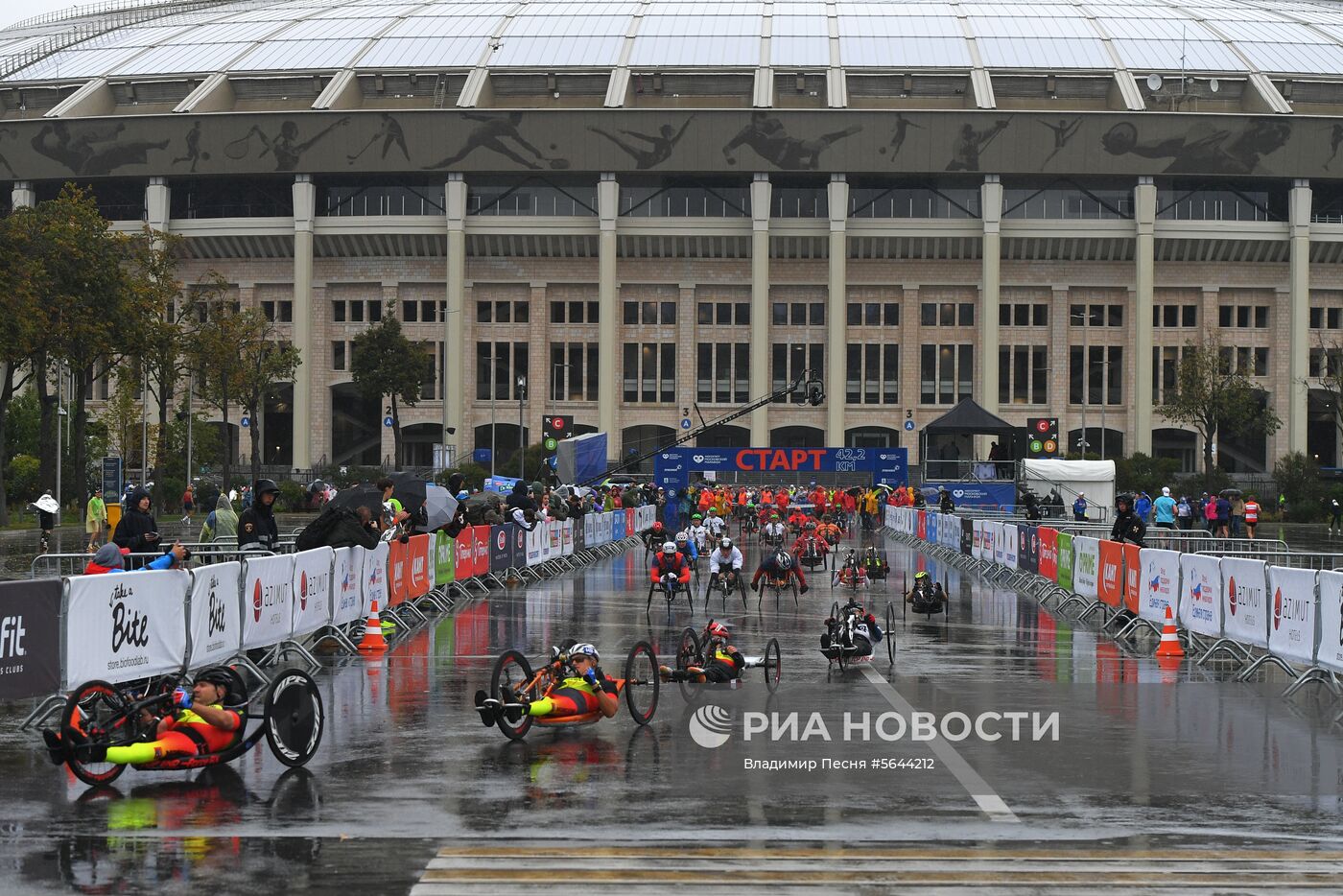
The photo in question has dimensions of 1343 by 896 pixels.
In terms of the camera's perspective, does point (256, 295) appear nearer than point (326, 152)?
No

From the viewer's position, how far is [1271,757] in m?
13.2

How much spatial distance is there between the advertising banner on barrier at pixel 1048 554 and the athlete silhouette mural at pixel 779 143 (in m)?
65.9

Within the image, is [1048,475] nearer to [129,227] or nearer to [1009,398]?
[1009,398]

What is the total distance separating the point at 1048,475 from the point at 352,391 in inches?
2218

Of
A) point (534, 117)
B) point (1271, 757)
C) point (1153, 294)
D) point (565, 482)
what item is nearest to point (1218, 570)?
point (1271, 757)

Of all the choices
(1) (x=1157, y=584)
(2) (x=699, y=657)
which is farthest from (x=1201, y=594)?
(2) (x=699, y=657)

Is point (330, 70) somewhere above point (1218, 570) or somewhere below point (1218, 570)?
above

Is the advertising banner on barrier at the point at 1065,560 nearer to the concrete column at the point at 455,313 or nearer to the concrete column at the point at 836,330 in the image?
the concrete column at the point at 455,313

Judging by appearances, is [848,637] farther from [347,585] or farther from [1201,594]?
[347,585]

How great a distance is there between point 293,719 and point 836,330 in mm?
91216

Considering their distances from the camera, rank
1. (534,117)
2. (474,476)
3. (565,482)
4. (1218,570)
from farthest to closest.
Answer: (534,117), (474,476), (565,482), (1218,570)

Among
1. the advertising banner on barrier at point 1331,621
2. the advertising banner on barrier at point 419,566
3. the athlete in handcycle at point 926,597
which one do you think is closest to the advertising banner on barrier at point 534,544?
the advertising banner on barrier at point 419,566

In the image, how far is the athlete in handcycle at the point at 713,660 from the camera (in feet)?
53.4

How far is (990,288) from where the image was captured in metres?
101
